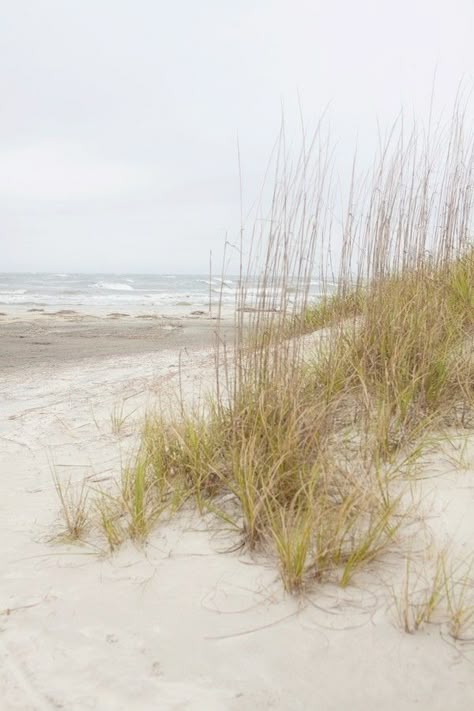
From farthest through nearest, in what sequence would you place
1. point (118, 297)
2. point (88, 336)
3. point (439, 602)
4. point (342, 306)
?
point (118, 297) < point (88, 336) < point (342, 306) < point (439, 602)

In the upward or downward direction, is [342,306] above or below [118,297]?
above

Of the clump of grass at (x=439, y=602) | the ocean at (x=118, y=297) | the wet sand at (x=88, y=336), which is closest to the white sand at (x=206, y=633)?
the clump of grass at (x=439, y=602)

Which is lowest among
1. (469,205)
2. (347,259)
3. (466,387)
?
(466,387)

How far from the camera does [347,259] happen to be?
2.67 m

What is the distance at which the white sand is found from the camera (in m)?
1.14

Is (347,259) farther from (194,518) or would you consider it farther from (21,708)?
(21,708)

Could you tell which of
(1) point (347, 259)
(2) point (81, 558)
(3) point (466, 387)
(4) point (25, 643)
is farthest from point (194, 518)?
(1) point (347, 259)

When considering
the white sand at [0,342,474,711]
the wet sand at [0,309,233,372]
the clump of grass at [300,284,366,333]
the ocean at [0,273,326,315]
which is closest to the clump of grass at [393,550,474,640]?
the white sand at [0,342,474,711]

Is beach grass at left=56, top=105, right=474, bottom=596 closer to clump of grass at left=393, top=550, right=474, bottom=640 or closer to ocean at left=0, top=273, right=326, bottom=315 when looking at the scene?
clump of grass at left=393, top=550, right=474, bottom=640

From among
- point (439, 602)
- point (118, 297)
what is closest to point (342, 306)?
point (439, 602)

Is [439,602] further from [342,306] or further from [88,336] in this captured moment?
[88,336]

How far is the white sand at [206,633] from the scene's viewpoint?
1.14 m

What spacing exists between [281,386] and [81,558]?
0.87 meters

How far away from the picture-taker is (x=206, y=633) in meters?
1.31
